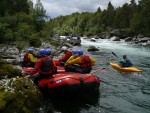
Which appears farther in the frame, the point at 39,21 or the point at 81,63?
the point at 39,21

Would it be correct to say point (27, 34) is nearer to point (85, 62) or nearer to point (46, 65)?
point (85, 62)

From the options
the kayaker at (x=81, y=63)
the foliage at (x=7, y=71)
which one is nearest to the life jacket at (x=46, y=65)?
the foliage at (x=7, y=71)

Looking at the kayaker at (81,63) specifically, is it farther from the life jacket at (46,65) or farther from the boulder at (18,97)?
the boulder at (18,97)

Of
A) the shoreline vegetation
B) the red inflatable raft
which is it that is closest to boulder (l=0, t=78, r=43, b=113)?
the shoreline vegetation

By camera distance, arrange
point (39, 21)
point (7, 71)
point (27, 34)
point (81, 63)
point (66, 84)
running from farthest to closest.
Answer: point (39, 21)
point (27, 34)
point (81, 63)
point (7, 71)
point (66, 84)

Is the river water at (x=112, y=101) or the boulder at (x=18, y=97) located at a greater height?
the boulder at (x=18, y=97)

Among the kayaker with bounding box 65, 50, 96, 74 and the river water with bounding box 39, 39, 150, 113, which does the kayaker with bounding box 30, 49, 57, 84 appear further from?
the kayaker with bounding box 65, 50, 96, 74

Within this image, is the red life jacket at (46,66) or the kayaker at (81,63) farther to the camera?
the kayaker at (81,63)

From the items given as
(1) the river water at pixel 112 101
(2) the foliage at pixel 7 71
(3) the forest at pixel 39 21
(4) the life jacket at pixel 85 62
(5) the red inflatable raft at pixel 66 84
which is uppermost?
(3) the forest at pixel 39 21

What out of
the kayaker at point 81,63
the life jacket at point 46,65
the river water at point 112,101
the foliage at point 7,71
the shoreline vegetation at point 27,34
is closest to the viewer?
the shoreline vegetation at point 27,34

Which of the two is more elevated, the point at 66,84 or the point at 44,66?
the point at 44,66

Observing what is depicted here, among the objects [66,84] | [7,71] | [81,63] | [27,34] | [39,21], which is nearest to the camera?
[66,84]

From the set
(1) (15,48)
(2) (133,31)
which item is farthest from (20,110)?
(2) (133,31)

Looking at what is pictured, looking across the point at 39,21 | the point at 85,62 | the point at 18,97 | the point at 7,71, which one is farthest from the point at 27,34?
the point at 18,97
